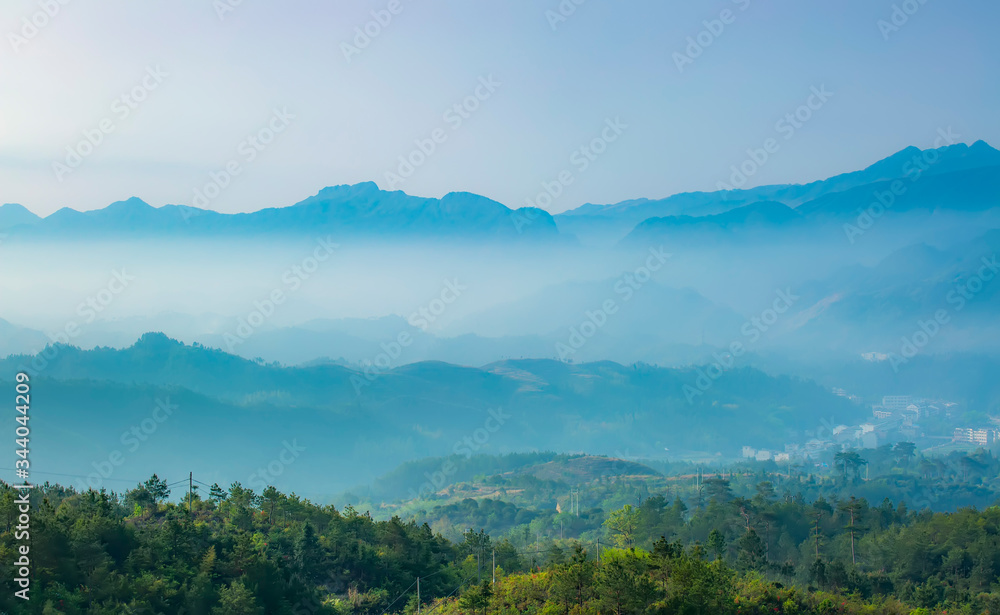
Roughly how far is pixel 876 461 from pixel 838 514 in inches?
4935

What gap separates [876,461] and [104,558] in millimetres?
191713

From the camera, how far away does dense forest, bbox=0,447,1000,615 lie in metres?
35.1

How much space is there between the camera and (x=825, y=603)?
126 ft

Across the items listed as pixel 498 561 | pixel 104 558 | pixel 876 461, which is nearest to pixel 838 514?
pixel 498 561

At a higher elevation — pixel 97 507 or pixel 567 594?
pixel 97 507

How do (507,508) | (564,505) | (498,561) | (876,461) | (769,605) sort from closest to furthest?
(769,605) → (498,561) → (507,508) → (564,505) → (876,461)

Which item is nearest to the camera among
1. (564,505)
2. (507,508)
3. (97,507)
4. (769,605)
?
(769,605)

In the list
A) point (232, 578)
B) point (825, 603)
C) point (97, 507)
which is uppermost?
point (97, 507)

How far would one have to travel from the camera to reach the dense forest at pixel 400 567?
3506 cm

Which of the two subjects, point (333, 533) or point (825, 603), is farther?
point (333, 533)

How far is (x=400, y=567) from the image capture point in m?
49.9

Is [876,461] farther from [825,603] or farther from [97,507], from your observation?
[97,507]

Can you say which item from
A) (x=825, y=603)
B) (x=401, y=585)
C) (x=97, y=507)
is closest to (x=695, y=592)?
(x=825, y=603)

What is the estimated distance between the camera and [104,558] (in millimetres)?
35719
